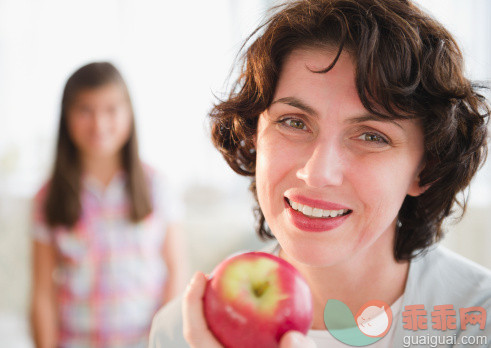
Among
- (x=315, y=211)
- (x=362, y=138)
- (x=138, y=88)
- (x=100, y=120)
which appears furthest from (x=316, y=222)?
(x=138, y=88)

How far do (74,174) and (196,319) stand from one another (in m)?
0.97

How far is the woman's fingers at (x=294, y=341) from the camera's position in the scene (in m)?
0.48

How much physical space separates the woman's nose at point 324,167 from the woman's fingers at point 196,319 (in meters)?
0.18

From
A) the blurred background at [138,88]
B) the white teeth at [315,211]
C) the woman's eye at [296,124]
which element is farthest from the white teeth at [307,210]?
the blurred background at [138,88]

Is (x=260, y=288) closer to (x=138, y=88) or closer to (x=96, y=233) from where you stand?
(x=96, y=233)

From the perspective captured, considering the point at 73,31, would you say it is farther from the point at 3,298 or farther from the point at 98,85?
the point at 3,298

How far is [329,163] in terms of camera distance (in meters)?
0.59

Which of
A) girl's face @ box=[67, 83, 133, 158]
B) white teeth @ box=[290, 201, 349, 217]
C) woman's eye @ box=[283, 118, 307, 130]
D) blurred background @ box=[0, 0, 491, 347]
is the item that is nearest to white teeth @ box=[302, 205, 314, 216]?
white teeth @ box=[290, 201, 349, 217]

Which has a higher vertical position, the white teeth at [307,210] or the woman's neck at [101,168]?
the white teeth at [307,210]

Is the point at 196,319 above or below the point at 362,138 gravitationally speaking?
below

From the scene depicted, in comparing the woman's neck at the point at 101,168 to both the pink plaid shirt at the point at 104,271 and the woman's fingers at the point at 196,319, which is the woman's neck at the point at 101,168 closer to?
the pink plaid shirt at the point at 104,271

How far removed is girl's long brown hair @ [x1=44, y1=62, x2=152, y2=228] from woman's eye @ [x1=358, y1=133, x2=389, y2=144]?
86cm

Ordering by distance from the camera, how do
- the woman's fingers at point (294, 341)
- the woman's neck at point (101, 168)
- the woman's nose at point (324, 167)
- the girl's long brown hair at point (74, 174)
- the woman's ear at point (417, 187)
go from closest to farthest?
the woman's fingers at point (294, 341), the woman's nose at point (324, 167), the woman's ear at point (417, 187), the girl's long brown hair at point (74, 174), the woman's neck at point (101, 168)

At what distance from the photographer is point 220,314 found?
1.65 feet
